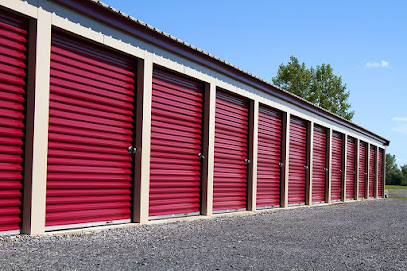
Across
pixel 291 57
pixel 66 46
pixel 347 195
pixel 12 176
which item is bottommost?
pixel 347 195

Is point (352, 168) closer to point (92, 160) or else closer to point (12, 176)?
point (92, 160)

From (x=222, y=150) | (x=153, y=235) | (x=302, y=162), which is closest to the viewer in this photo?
(x=153, y=235)

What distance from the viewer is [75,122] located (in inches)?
335

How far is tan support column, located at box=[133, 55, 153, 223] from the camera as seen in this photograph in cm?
988

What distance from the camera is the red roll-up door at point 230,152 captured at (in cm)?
1330

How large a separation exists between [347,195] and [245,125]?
529 inches

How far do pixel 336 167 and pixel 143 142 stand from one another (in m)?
16.1

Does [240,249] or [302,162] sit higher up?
[302,162]

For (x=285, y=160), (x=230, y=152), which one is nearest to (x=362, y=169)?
(x=285, y=160)

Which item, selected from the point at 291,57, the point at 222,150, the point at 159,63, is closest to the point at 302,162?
the point at 222,150

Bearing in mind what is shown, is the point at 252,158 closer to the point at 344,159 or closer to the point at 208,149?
the point at 208,149

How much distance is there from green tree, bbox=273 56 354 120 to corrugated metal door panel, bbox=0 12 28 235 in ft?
176

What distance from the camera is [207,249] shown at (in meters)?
6.90

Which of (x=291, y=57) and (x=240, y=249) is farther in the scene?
(x=291, y=57)
